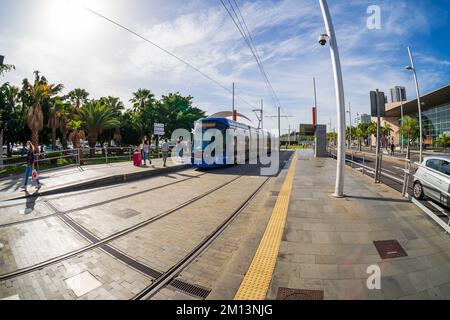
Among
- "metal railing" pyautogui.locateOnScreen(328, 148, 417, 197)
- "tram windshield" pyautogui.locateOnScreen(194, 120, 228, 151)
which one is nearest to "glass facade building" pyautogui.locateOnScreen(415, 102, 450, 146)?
"metal railing" pyautogui.locateOnScreen(328, 148, 417, 197)

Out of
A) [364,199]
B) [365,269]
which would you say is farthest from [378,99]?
[365,269]

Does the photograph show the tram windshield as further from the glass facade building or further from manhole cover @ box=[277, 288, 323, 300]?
the glass facade building

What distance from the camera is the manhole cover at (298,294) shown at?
2.63 m

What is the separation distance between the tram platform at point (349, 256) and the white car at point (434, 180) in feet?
3.78

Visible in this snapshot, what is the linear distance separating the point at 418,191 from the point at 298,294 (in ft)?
23.3

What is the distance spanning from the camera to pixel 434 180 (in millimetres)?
6516

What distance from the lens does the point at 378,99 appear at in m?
8.30

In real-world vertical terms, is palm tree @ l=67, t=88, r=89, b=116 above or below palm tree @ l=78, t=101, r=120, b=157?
above

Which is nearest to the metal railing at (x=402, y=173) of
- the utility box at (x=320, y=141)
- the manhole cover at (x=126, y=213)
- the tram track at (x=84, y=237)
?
the tram track at (x=84, y=237)

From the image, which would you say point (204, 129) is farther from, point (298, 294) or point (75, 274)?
point (298, 294)

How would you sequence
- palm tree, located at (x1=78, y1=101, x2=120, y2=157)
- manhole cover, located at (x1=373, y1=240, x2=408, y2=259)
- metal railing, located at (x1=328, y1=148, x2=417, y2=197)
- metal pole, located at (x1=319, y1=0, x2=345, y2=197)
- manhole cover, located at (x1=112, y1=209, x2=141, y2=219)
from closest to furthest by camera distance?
manhole cover, located at (x1=373, y1=240, x2=408, y2=259) → manhole cover, located at (x1=112, y1=209, x2=141, y2=219) → metal railing, located at (x1=328, y1=148, x2=417, y2=197) → metal pole, located at (x1=319, y1=0, x2=345, y2=197) → palm tree, located at (x1=78, y1=101, x2=120, y2=157)

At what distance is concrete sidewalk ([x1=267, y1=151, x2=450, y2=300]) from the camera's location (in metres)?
2.73
